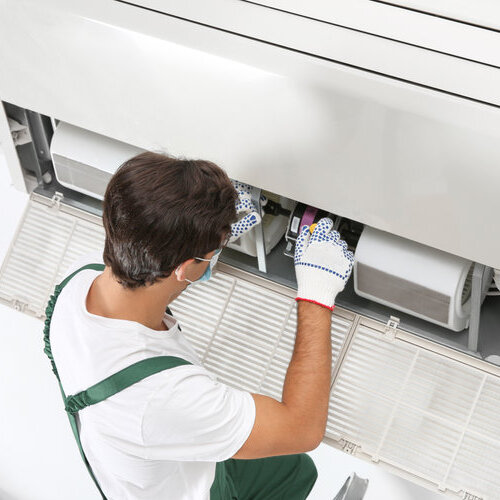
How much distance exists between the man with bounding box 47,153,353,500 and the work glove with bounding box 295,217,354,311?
0.62ft

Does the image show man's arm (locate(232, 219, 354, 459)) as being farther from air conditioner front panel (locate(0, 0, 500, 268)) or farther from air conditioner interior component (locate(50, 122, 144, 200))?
air conditioner interior component (locate(50, 122, 144, 200))

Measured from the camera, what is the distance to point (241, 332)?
5.37ft

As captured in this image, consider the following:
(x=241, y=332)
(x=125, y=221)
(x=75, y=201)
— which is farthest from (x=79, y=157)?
(x=125, y=221)

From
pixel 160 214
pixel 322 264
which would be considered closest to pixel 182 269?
pixel 160 214

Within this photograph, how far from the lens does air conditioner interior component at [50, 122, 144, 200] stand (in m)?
1.63

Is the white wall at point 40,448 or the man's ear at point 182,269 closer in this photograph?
the man's ear at point 182,269

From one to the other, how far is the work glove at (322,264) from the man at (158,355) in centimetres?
19

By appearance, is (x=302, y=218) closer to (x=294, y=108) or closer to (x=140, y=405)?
(x=294, y=108)

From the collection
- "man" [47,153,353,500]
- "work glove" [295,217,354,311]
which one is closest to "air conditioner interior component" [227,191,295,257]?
"work glove" [295,217,354,311]

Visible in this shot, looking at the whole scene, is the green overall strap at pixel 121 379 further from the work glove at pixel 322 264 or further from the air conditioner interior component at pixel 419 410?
the air conditioner interior component at pixel 419 410

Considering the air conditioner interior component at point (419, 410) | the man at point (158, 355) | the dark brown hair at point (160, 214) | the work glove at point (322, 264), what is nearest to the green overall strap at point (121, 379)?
the man at point (158, 355)

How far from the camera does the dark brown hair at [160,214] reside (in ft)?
3.16

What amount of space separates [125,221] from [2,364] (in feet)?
3.80

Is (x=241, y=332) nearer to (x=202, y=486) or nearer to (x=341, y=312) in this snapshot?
(x=341, y=312)
